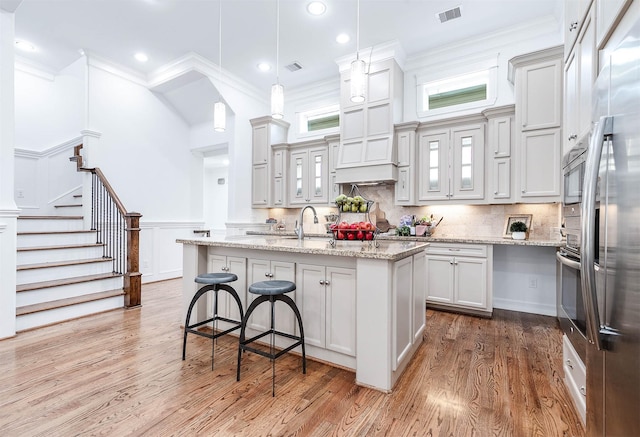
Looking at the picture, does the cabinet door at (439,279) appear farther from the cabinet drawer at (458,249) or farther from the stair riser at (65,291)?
the stair riser at (65,291)

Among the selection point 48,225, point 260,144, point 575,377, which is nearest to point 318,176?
point 260,144

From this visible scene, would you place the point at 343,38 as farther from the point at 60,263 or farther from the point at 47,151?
the point at 47,151

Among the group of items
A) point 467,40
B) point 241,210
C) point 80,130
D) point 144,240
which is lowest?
point 144,240

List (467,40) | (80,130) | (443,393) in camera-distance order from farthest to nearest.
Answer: (80,130)
(467,40)
(443,393)

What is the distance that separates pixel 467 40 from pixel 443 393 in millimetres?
4558

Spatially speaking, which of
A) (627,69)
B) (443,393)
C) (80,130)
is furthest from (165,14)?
(443,393)

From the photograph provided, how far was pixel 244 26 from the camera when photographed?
4230 millimetres

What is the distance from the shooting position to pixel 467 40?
4.48 m

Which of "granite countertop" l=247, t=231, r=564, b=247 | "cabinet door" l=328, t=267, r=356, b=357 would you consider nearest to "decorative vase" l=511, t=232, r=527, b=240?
"granite countertop" l=247, t=231, r=564, b=247

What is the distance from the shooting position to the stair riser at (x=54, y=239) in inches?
161

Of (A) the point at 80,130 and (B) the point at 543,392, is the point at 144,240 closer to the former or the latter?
(A) the point at 80,130

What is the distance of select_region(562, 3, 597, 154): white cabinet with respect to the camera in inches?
65.8

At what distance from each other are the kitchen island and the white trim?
12.3 ft

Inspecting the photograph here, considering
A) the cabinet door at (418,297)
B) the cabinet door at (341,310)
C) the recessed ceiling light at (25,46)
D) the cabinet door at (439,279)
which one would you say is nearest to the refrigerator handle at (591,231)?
the cabinet door at (341,310)
